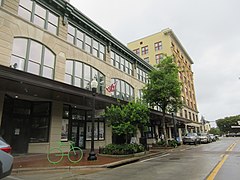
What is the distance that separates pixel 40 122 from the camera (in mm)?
14352

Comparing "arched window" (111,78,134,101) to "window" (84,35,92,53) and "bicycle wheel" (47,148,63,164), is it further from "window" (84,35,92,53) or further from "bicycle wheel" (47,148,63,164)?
"bicycle wheel" (47,148,63,164)

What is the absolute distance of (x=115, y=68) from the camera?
22906 millimetres

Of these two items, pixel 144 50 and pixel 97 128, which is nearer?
pixel 97 128

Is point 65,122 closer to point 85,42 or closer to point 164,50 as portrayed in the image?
point 85,42

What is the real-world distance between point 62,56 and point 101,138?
942 cm

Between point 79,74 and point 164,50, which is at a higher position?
point 164,50

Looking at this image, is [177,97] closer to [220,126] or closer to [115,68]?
[115,68]

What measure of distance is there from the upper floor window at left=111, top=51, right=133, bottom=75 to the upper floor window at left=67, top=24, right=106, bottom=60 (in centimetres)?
207

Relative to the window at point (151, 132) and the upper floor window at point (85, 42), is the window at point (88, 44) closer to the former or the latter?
the upper floor window at point (85, 42)

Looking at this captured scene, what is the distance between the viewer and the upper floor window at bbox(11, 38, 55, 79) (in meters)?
12.7

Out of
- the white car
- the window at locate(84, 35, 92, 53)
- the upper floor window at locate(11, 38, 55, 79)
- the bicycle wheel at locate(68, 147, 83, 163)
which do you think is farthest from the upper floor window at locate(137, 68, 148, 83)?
the white car

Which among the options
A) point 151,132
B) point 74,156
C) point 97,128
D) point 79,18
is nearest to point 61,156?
point 74,156

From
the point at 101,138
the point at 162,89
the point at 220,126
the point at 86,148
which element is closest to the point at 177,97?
the point at 162,89

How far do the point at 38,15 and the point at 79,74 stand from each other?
6034mm
